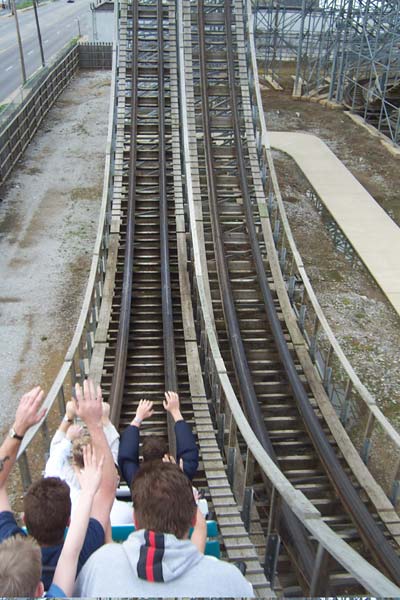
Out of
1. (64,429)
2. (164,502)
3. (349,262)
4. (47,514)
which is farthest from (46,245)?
(164,502)

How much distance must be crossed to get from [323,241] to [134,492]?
12617 mm

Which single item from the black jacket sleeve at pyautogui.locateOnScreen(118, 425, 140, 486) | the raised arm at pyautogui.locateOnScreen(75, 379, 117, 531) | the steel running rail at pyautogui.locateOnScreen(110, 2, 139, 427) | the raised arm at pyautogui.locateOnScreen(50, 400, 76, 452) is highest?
the raised arm at pyautogui.locateOnScreen(75, 379, 117, 531)

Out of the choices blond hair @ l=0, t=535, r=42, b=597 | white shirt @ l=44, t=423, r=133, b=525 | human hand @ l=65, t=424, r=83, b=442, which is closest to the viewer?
blond hair @ l=0, t=535, r=42, b=597

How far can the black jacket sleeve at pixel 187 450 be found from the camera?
3980mm

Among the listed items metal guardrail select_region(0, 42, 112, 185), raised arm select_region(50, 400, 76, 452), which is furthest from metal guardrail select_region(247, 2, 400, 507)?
metal guardrail select_region(0, 42, 112, 185)

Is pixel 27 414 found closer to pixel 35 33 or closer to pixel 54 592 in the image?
pixel 54 592

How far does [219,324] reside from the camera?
33.4ft

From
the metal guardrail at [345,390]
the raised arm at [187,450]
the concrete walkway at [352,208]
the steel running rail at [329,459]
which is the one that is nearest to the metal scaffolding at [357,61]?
the concrete walkway at [352,208]

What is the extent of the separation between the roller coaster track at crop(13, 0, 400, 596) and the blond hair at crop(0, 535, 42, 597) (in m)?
1.37

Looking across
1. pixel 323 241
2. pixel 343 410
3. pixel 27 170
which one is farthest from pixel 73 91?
pixel 343 410

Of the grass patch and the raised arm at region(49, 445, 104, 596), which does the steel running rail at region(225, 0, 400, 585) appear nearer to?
the raised arm at region(49, 445, 104, 596)

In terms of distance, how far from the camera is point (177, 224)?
482 inches

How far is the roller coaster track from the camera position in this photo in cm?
535

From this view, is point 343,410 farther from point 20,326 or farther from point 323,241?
point 323,241
